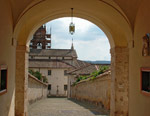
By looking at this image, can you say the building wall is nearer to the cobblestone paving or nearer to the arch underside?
the cobblestone paving

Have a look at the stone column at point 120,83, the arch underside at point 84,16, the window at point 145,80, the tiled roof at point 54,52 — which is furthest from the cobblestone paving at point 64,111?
the tiled roof at point 54,52

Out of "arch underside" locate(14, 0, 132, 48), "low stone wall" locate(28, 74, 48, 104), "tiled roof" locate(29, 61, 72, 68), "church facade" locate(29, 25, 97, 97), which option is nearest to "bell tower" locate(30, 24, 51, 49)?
"church facade" locate(29, 25, 97, 97)

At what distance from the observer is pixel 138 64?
658 cm

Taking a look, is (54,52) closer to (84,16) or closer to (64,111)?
(64,111)

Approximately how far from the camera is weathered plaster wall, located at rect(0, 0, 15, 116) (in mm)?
5875

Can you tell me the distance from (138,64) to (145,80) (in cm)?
74

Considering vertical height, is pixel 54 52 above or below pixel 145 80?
above

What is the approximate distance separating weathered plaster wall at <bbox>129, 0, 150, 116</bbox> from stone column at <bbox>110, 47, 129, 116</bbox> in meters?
1.90

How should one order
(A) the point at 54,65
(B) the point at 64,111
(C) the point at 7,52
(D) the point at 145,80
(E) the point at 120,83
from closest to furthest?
(D) the point at 145,80
(C) the point at 7,52
(E) the point at 120,83
(B) the point at 64,111
(A) the point at 54,65

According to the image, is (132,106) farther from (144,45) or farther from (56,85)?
(56,85)

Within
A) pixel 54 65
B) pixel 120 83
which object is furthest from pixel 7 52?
pixel 54 65

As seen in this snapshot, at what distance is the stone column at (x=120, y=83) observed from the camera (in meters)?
9.36

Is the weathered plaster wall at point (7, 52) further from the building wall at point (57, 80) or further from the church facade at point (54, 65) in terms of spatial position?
the building wall at point (57, 80)

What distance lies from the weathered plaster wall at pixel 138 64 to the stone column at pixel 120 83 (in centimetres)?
190
